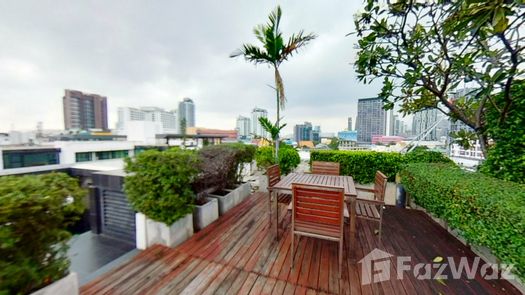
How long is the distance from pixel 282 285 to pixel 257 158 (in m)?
4.45

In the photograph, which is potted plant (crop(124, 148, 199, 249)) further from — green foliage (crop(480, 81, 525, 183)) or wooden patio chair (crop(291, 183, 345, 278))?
green foliage (crop(480, 81, 525, 183))

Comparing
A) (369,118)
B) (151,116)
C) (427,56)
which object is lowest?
(427,56)

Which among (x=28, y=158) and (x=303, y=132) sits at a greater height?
(x=303, y=132)

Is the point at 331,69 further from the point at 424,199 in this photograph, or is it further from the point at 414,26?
the point at 424,199

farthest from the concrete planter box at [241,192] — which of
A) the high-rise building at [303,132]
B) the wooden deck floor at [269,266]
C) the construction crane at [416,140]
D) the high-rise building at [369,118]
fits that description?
the high-rise building at [303,132]

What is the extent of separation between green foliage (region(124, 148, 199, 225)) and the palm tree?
301cm

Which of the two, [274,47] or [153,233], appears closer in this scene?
[153,233]

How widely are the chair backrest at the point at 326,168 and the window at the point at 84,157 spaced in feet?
68.0

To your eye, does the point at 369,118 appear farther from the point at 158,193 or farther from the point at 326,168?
the point at 158,193

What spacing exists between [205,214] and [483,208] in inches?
132

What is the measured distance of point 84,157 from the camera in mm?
16500

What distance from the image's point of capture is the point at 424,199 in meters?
2.92

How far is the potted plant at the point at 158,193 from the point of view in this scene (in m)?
2.25

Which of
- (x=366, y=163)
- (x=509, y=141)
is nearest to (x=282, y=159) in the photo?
(x=366, y=163)
